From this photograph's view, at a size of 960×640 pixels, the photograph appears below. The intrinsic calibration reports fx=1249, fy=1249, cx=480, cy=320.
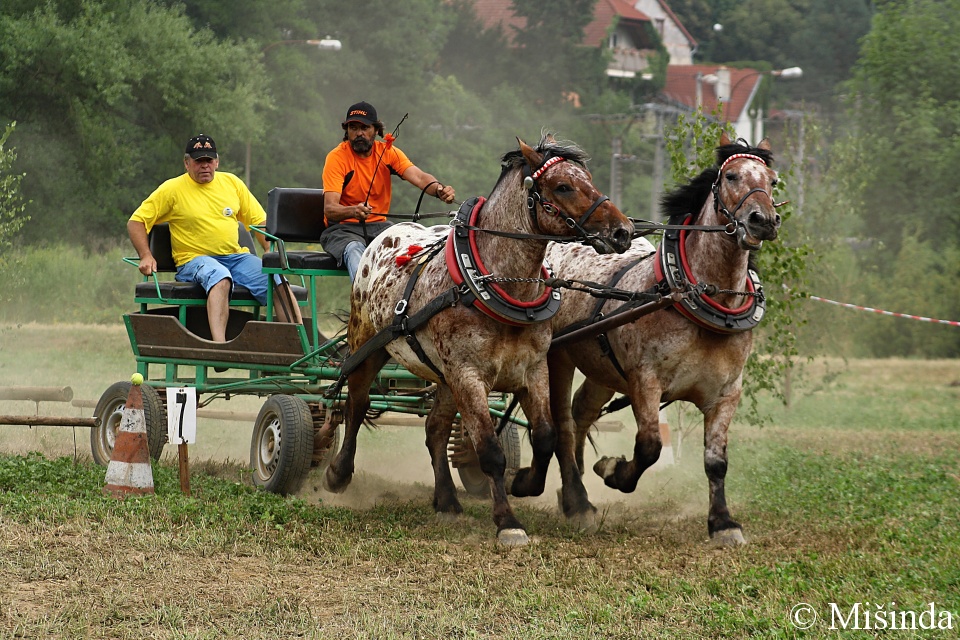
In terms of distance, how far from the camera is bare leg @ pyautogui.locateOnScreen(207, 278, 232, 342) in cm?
843

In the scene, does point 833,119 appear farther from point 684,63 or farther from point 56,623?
point 56,623

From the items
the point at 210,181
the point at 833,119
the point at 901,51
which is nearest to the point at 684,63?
the point at 833,119

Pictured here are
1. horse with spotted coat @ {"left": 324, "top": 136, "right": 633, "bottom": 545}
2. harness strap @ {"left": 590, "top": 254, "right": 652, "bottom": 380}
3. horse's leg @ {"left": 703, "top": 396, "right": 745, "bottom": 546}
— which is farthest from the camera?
harness strap @ {"left": 590, "top": 254, "right": 652, "bottom": 380}

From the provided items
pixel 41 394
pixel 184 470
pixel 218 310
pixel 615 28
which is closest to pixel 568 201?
pixel 184 470

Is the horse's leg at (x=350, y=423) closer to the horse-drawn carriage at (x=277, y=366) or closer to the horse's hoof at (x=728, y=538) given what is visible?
the horse-drawn carriage at (x=277, y=366)

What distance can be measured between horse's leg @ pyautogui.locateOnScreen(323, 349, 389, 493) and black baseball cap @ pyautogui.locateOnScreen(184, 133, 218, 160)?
216 cm

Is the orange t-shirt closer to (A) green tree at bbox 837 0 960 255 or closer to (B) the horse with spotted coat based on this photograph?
(B) the horse with spotted coat

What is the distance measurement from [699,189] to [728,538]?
6.27ft

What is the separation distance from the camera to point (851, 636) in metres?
4.52

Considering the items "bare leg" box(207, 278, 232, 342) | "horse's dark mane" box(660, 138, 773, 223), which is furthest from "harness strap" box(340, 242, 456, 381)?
"bare leg" box(207, 278, 232, 342)

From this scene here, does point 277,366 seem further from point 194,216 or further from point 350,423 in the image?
point 194,216

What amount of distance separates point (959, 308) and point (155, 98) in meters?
16.6

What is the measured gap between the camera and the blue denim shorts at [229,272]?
28.0 feet

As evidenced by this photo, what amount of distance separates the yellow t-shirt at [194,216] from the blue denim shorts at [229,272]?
4.2 inches
